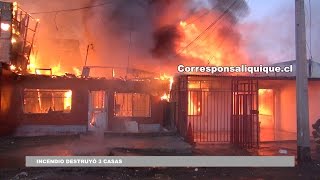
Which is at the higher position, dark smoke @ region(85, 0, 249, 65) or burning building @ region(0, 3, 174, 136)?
dark smoke @ region(85, 0, 249, 65)

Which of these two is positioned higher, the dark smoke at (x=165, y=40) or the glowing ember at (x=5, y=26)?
the dark smoke at (x=165, y=40)

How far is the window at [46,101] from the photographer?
63.9 feet

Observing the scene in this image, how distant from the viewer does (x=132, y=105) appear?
21.0 metres

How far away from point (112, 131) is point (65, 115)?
3.09 m

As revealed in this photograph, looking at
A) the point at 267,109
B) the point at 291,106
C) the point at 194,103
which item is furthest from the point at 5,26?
the point at 291,106

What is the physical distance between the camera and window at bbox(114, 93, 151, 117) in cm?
2081

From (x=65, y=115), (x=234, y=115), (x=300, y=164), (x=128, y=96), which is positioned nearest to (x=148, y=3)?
(x=128, y=96)

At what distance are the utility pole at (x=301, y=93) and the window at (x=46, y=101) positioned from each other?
13.0m

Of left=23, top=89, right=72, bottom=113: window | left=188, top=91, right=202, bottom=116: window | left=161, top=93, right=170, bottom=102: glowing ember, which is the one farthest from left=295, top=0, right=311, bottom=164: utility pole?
left=23, top=89, right=72, bottom=113: window

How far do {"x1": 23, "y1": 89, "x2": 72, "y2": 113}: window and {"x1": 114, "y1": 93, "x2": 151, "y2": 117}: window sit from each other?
2.94 metres

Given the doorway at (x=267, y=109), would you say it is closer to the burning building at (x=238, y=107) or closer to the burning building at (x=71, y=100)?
the burning building at (x=238, y=107)

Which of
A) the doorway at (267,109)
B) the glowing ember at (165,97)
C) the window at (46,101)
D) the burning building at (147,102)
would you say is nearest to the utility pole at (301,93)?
the burning building at (147,102)

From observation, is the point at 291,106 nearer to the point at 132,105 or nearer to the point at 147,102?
the point at 147,102

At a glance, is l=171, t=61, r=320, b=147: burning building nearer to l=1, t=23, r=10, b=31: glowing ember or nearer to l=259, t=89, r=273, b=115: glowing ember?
l=259, t=89, r=273, b=115: glowing ember
